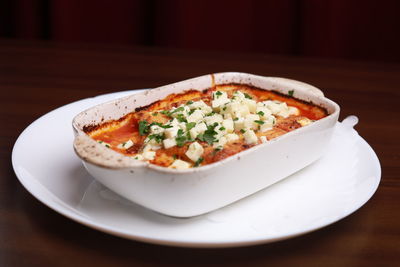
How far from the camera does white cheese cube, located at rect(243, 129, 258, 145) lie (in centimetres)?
124

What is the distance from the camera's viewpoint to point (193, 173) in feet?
3.33

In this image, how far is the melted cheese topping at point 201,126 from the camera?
1193 millimetres

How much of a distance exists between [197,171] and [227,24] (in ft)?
6.77

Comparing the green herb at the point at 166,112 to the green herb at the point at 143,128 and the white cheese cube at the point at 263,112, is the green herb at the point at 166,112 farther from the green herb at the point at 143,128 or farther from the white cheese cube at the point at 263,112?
the white cheese cube at the point at 263,112

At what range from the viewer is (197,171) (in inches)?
40.0

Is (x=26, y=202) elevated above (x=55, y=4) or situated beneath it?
situated beneath

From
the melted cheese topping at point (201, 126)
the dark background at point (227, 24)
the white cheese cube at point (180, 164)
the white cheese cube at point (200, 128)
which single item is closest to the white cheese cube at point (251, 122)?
the melted cheese topping at point (201, 126)

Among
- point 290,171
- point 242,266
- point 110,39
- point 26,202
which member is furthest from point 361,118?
point 110,39

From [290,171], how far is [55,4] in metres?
1.99

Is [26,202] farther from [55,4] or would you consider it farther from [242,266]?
[55,4]

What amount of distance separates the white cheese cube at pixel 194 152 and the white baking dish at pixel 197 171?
10cm

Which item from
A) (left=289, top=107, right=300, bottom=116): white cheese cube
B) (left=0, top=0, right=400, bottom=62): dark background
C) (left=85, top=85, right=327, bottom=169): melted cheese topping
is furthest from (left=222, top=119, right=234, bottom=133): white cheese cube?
(left=0, top=0, right=400, bottom=62): dark background

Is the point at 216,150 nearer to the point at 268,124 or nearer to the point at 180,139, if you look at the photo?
the point at 180,139

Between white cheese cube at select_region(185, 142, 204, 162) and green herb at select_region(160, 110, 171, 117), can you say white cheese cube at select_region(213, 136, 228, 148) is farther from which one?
green herb at select_region(160, 110, 171, 117)
